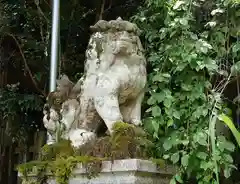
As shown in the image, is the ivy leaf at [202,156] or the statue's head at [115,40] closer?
the ivy leaf at [202,156]

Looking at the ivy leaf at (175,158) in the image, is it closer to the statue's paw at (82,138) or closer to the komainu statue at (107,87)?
the komainu statue at (107,87)

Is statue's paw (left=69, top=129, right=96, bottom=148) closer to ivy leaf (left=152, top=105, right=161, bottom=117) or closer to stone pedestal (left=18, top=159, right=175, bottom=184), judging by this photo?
stone pedestal (left=18, top=159, right=175, bottom=184)

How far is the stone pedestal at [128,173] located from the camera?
1.93m

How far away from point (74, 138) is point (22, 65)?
8.29ft

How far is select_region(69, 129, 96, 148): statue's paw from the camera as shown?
86.4 inches

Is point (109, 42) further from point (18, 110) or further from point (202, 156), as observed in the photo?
point (18, 110)

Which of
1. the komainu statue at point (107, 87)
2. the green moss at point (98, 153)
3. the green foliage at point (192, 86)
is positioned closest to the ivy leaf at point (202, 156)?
the green foliage at point (192, 86)

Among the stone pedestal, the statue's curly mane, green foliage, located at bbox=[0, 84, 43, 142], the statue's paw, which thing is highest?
the statue's curly mane

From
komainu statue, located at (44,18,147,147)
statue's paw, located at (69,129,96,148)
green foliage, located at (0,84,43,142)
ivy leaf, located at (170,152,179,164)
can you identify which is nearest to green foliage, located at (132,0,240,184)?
ivy leaf, located at (170,152,179,164)

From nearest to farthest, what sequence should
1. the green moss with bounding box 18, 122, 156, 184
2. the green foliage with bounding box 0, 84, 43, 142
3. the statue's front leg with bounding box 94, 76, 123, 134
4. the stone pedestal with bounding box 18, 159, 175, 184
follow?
the stone pedestal with bounding box 18, 159, 175, 184 → the green moss with bounding box 18, 122, 156, 184 → the statue's front leg with bounding box 94, 76, 123, 134 → the green foliage with bounding box 0, 84, 43, 142

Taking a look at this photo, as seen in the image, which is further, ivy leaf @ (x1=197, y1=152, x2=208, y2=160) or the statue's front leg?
the statue's front leg

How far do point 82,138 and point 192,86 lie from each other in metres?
0.62

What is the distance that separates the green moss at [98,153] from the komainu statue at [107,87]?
0.20 feet

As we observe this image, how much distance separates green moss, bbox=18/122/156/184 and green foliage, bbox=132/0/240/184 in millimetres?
121
